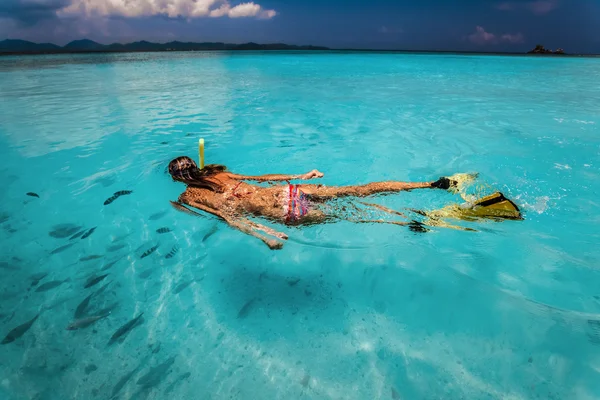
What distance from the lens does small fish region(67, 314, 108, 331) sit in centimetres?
378

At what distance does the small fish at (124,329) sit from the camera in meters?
3.64

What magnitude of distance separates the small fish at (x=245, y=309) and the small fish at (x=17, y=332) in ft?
8.47

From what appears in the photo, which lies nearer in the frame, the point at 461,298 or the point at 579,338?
Answer: the point at 579,338

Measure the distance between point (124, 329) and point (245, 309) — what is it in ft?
4.81

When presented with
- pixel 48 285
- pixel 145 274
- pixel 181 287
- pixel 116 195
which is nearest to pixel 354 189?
pixel 181 287

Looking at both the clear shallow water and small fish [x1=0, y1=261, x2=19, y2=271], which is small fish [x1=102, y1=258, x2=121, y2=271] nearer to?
the clear shallow water

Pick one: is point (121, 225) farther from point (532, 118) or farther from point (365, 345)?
point (532, 118)

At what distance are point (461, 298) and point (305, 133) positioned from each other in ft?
27.8

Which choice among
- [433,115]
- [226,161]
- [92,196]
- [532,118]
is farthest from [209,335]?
[532,118]

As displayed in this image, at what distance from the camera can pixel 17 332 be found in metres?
3.72

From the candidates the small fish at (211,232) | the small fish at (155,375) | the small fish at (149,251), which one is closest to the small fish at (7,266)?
the small fish at (149,251)

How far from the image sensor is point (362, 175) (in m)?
7.89

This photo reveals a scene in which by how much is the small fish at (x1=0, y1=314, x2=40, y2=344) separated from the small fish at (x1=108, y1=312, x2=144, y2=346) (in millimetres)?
1123

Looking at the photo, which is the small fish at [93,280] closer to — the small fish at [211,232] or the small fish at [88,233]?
the small fish at [88,233]
